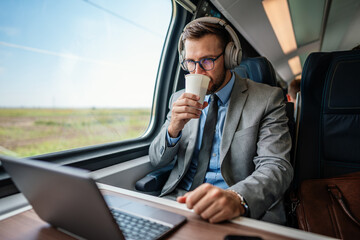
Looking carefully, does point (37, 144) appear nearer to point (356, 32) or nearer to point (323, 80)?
point (323, 80)

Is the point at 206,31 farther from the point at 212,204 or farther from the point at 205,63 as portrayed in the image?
the point at 212,204

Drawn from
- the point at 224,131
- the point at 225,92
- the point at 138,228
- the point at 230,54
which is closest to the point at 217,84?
the point at 225,92

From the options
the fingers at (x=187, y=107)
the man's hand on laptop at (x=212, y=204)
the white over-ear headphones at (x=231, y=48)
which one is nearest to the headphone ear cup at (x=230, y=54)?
the white over-ear headphones at (x=231, y=48)

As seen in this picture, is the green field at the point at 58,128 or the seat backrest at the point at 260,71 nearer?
the green field at the point at 58,128

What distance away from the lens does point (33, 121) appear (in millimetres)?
1226

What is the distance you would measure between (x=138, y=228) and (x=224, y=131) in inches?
31.3

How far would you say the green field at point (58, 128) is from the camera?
1125 mm

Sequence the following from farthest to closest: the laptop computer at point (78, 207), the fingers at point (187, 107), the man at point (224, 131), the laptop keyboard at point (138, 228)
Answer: the man at point (224, 131)
the fingers at point (187, 107)
the laptop keyboard at point (138, 228)
the laptop computer at point (78, 207)

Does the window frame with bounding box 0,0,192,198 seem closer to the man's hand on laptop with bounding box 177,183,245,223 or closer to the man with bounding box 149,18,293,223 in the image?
the man with bounding box 149,18,293,223

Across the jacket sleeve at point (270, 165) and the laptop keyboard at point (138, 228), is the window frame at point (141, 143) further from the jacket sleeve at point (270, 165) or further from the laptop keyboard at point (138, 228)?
the jacket sleeve at point (270, 165)

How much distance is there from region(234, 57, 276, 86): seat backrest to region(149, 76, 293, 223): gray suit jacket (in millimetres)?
361

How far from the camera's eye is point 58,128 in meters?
1.36

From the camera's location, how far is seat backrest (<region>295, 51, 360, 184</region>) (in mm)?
1238

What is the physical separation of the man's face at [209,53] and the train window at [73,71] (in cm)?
69
